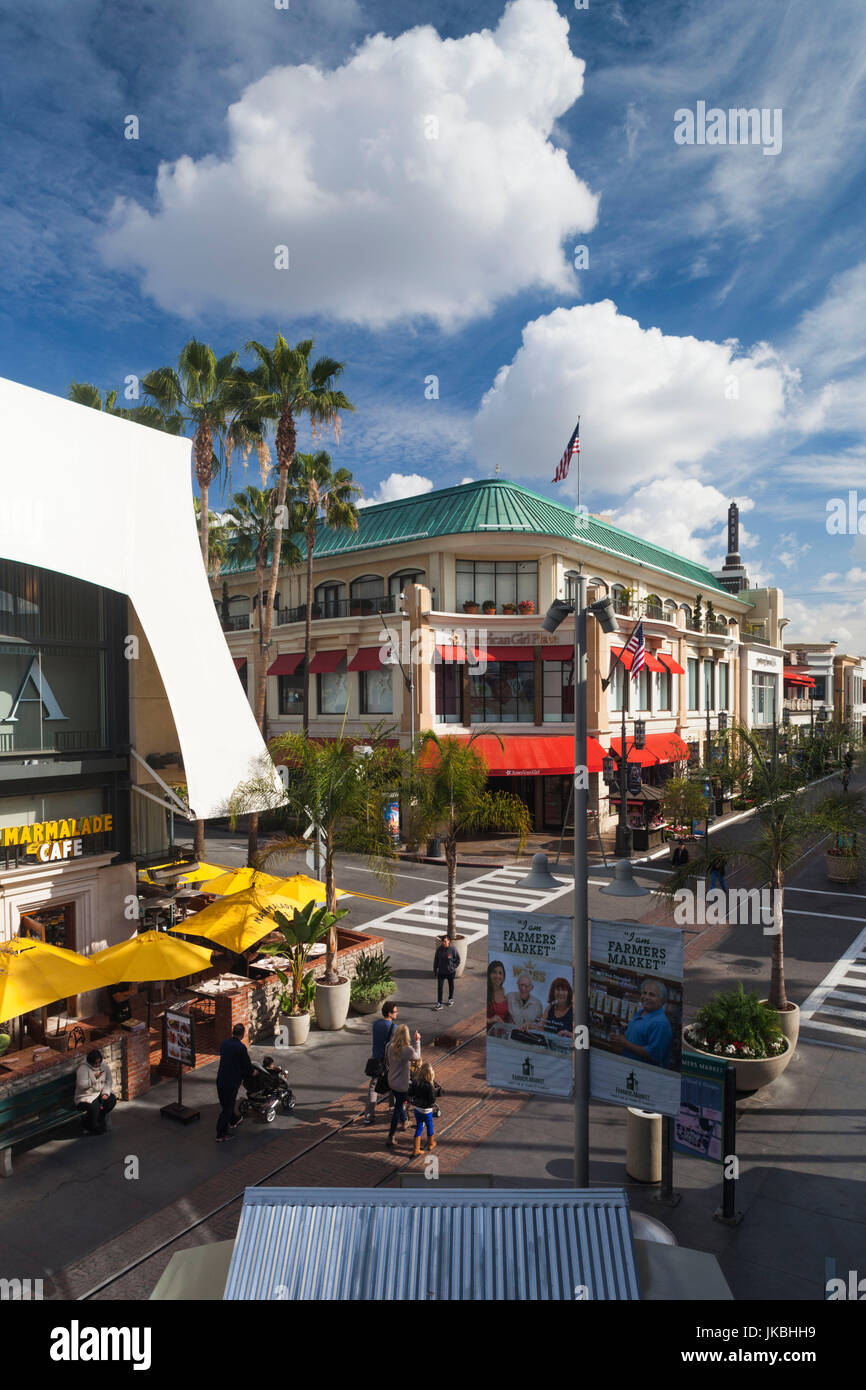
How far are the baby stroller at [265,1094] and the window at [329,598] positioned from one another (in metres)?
32.8

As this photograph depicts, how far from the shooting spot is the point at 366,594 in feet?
139

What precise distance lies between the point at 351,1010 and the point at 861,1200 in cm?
924

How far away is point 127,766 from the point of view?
16.7 meters

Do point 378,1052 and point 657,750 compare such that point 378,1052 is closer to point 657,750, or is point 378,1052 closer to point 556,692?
point 556,692

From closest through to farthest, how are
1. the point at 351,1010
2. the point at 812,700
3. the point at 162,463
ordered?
the point at 351,1010, the point at 162,463, the point at 812,700

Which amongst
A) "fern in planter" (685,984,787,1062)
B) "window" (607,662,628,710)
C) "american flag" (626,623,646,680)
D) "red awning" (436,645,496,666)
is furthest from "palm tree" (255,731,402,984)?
"window" (607,662,628,710)

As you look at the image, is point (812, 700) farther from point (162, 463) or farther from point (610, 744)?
point (162, 463)

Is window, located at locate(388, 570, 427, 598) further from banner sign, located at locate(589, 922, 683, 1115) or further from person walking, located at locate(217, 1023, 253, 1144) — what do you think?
banner sign, located at locate(589, 922, 683, 1115)

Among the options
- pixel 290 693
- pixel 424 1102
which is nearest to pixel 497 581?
pixel 290 693

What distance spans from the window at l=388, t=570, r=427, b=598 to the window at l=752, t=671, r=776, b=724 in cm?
3203

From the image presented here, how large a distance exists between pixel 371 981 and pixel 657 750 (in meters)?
26.4

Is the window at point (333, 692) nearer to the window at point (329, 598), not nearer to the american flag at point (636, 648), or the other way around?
the window at point (329, 598)

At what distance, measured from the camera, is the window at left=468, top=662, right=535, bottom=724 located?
122 feet
